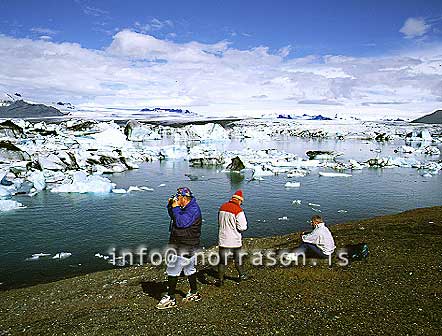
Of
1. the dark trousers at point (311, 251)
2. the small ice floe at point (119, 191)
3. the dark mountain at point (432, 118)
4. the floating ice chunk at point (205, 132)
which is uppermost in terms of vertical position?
the dark mountain at point (432, 118)

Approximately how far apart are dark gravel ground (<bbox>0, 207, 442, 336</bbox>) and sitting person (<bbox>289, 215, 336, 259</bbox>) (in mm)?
217

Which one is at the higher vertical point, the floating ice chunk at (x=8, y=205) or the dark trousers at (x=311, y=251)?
the dark trousers at (x=311, y=251)

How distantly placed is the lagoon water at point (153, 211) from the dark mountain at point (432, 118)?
5073 inches

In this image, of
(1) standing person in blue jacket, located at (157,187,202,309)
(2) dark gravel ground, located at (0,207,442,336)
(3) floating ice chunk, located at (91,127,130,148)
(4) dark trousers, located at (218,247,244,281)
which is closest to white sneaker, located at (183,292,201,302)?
(2) dark gravel ground, located at (0,207,442,336)

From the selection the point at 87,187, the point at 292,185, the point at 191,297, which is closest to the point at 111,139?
the point at 87,187

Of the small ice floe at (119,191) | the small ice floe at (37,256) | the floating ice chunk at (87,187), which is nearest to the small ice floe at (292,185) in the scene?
the small ice floe at (119,191)

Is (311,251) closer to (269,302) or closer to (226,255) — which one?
(269,302)

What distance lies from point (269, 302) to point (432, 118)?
512ft

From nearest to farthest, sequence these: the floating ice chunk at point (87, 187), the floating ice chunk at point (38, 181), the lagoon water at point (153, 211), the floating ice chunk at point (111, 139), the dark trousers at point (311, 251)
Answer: the dark trousers at point (311, 251), the lagoon water at point (153, 211), the floating ice chunk at point (87, 187), the floating ice chunk at point (38, 181), the floating ice chunk at point (111, 139)

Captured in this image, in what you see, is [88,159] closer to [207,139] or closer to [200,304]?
[200,304]

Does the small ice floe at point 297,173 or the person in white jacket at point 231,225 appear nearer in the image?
the person in white jacket at point 231,225

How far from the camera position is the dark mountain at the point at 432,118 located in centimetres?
13762

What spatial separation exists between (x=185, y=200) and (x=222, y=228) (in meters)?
0.96

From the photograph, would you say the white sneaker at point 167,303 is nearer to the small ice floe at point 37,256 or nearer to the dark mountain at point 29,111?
the small ice floe at point 37,256
